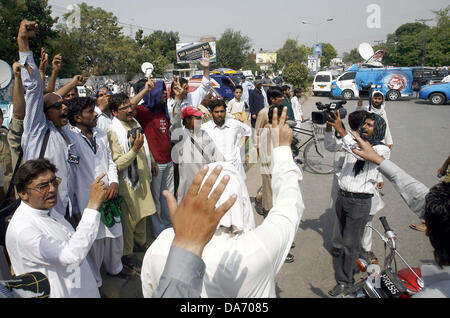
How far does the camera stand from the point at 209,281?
1.20 m

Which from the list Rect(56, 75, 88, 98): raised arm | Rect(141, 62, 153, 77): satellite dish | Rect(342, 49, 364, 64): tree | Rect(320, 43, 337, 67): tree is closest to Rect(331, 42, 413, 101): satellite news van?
Rect(141, 62, 153, 77): satellite dish

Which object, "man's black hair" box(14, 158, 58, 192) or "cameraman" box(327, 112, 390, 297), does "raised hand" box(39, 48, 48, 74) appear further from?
"cameraman" box(327, 112, 390, 297)

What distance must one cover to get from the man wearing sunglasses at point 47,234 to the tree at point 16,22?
67.5 ft

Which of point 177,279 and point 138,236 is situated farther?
point 138,236

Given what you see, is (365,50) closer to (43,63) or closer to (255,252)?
(43,63)

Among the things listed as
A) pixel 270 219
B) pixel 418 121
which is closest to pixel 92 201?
pixel 270 219

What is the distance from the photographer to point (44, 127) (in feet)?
8.02

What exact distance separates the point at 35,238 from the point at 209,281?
1.12 meters

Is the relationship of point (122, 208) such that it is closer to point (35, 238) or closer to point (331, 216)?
point (35, 238)

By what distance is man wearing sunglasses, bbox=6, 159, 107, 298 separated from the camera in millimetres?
1701

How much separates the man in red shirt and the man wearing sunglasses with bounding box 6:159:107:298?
6.92 ft

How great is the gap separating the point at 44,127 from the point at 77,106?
469 mm

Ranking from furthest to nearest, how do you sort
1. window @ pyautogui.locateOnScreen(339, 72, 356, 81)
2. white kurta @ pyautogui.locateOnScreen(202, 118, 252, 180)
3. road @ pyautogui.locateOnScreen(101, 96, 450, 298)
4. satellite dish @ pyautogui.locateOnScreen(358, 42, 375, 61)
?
window @ pyautogui.locateOnScreen(339, 72, 356, 81) → satellite dish @ pyautogui.locateOnScreen(358, 42, 375, 61) → white kurta @ pyautogui.locateOnScreen(202, 118, 252, 180) → road @ pyautogui.locateOnScreen(101, 96, 450, 298)

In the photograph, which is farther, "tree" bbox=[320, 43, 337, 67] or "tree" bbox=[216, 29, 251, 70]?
"tree" bbox=[320, 43, 337, 67]
